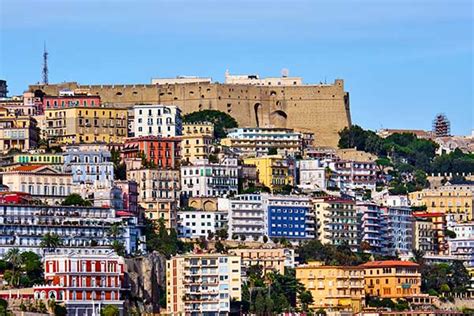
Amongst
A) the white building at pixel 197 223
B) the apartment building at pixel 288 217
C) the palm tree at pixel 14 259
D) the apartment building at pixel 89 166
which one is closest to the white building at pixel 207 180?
the apartment building at pixel 288 217

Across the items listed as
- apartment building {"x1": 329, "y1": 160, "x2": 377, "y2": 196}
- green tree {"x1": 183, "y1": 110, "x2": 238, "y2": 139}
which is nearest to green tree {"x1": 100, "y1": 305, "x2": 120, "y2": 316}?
apartment building {"x1": 329, "y1": 160, "x2": 377, "y2": 196}

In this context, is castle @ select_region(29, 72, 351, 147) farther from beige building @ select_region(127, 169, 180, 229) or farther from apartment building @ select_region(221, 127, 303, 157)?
beige building @ select_region(127, 169, 180, 229)

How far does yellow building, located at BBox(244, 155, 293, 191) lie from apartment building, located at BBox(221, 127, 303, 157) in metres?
4.62

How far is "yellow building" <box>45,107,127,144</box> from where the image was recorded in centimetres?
9919

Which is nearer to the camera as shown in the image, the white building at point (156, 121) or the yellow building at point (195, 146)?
the yellow building at point (195, 146)

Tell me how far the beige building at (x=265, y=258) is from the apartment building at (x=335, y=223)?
722cm

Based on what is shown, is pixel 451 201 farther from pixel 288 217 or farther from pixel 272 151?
pixel 288 217

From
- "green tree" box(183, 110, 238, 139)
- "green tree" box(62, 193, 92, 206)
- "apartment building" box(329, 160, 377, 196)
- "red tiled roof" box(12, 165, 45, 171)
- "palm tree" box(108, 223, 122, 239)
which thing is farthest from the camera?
"green tree" box(183, 110, 238, 139)

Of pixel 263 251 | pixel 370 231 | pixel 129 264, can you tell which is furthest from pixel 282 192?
pixel 129 264

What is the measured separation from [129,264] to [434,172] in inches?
1728

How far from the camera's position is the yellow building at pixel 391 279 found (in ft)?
292

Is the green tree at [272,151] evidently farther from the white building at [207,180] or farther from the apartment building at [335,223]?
the apartment building at [335,223]

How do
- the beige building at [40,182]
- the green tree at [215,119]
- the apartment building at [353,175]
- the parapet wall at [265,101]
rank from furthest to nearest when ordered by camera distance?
the parapet wall at [265,101] < the green tree at [215,119] < the apartment building at [353,175] < the beige building at [40,182]

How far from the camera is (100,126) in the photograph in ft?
328
